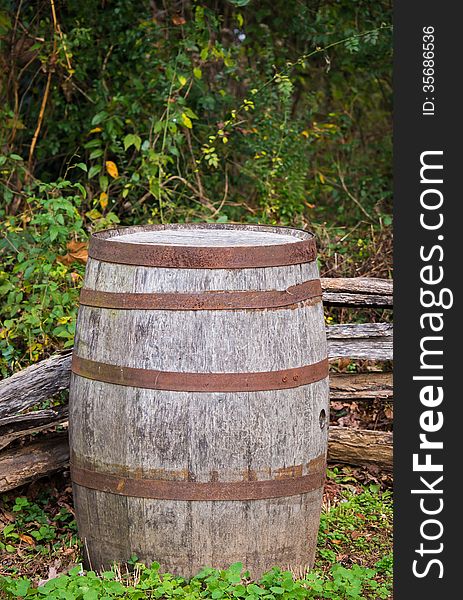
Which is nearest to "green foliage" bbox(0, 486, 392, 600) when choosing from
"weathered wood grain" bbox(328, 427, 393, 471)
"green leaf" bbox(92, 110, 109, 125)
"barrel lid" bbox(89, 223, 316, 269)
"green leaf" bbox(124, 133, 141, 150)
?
"weathered wood grain" bbox(328, 427, 393, 471)

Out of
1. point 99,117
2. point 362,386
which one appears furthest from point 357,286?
point 99,117

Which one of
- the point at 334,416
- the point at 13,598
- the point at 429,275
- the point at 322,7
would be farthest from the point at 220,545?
the point at 322,7

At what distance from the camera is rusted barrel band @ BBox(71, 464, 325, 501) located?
331cm

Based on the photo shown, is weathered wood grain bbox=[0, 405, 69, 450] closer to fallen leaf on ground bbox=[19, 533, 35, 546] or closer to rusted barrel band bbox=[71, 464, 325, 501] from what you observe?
fallen leaf on ground bbox=[19, 533, 35, 546]

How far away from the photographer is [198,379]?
326cm

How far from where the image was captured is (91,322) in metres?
3.46

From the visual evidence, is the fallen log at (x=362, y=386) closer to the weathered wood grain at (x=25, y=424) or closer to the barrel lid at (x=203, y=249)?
the barrel lid at (x=203, y=249)

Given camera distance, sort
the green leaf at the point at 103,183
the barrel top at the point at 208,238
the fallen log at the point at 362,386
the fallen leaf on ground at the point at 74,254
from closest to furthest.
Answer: the barrel top at the point at 208,238 → the fallen log at the point at 362,386 → the fallen leaf on ground at the point at 74,254 → the green leaf at the point at 103,183

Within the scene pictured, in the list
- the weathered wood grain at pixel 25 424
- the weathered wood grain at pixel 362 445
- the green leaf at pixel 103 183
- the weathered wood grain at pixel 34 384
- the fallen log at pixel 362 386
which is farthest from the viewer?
the green leaf at pixel 103 183

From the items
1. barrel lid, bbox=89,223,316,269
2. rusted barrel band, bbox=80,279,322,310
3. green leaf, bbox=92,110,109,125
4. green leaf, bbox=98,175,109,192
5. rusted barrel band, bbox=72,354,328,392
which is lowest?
rusted barrel band, bbox=72,354,328,392

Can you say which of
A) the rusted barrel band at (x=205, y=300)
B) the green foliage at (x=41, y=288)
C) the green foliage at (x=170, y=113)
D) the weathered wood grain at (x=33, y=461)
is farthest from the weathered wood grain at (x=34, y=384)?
the green foliage at (x=170, y=113)

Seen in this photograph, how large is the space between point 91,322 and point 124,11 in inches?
141

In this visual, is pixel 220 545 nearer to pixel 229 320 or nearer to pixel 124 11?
pixel 229 320

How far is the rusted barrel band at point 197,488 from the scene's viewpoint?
331 cm
